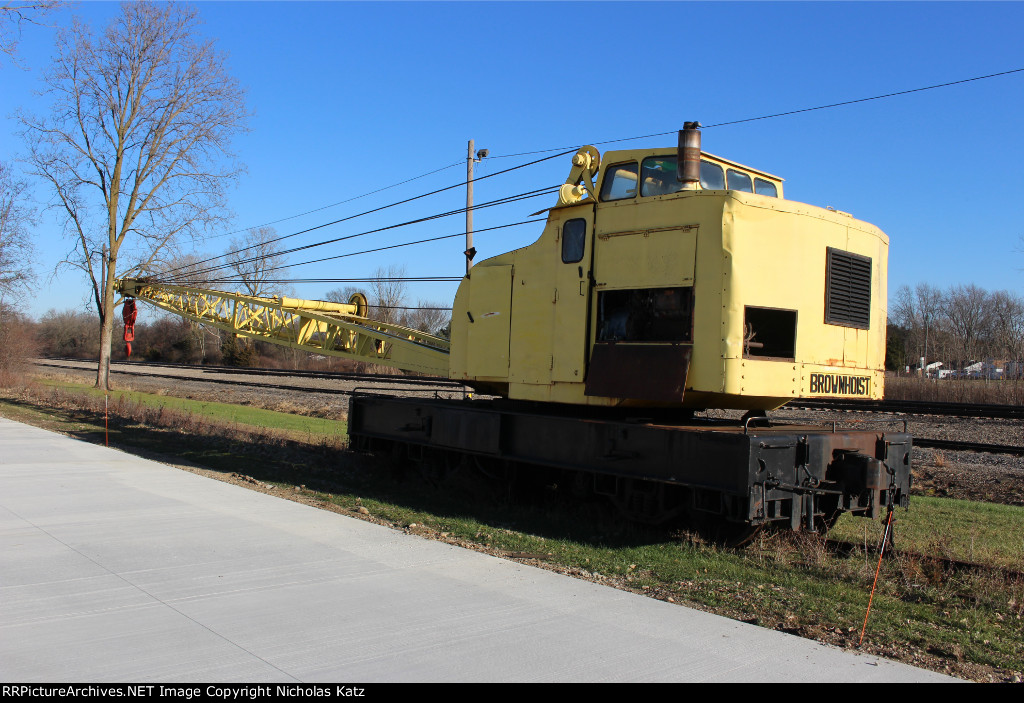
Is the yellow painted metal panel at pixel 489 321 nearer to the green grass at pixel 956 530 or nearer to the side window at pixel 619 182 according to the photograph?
the side window at pixel 619 182

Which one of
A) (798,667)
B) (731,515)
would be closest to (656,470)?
(731,515)

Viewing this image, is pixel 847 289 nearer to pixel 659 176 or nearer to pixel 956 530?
pixel 659 176

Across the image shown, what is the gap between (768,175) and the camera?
9.11 metres

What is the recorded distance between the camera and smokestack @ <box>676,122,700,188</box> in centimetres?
744

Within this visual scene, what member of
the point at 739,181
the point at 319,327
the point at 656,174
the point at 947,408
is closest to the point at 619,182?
the point at 656,174

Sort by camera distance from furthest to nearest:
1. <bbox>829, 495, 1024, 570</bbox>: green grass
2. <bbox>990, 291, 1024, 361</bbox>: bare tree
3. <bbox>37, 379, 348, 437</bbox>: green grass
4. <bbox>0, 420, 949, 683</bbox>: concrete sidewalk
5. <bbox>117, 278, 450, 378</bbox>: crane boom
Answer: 1. <bbox>990, 291, 1024, 361</bbox>: bare tree
2. <bbox>37, 379, 348, 437</bbox>: green grass
3. <bbox>117, 278, 450, 378</bbox>: crane boom
4. <bbox>829, 495, 1024, 570</bbox>: green grass
5. <bbox>0, 420, 949, 683</bbox>: concrete sidewalk

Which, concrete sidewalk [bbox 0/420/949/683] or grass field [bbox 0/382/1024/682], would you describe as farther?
grass field [bbox 0/382/1024/682]

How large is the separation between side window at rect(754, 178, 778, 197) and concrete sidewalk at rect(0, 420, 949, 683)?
16.6ft

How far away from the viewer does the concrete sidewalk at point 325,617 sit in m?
4.39

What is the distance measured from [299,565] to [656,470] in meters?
3.42

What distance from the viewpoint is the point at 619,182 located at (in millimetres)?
8461

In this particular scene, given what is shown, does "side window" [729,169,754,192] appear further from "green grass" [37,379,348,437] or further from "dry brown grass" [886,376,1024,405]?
"dry brown grass" [886,376,1024,405]

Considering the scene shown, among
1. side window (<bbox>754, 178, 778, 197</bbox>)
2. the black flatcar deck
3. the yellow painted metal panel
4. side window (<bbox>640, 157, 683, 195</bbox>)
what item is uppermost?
side window (<bbox>754, 178, 778, 197</bbox>)

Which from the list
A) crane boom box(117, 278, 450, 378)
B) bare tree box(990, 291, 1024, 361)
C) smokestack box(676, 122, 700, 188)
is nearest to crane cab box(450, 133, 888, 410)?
smokestack box(676, 122, 700, 188)
